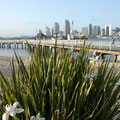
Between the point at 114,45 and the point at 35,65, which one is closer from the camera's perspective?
the point at 35,65

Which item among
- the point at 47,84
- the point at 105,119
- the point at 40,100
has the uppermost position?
the point at 47,84

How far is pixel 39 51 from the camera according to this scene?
160 cm

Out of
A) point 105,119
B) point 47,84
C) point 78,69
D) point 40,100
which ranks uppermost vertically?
point 78,69

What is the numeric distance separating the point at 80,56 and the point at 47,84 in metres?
0.54

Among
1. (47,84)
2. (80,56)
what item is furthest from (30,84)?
(80,56)

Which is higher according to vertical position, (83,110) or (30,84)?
(30,84)

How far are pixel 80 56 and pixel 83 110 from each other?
615 mm

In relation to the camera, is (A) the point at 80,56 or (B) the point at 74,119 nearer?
(B) the point at 74,119

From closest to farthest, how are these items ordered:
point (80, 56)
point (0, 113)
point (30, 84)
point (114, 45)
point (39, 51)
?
point (0, 113)
point (30, 84)
point (39, 51)
point (80, 56)
point (114, 45)

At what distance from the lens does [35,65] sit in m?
1.45

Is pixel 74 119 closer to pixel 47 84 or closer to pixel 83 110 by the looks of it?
pixel 83 110

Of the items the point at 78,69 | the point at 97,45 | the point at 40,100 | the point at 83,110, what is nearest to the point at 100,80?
the point at 78,69

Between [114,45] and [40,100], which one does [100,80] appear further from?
[114,45]

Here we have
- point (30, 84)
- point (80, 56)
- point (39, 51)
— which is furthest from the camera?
point (80, 56)
